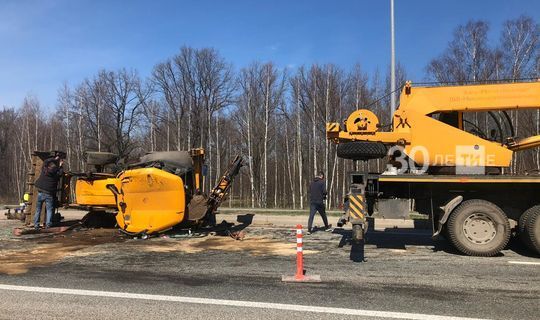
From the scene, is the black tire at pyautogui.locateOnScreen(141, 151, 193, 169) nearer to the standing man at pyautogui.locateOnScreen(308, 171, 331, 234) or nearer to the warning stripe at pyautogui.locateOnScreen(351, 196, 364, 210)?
the standing man at pyautogui.locateOnScreen(308, 171, 331, 234)

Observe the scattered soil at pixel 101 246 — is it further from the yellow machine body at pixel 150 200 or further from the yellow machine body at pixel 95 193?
the yellow machine body at pixel 95 193

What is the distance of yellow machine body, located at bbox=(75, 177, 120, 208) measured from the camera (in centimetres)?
1212

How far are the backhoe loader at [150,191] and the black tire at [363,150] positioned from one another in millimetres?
3784

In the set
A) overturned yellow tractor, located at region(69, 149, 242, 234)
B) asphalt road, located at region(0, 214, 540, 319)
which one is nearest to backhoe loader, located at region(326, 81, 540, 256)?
asphalt road, located at region(0, 214, 540, 319)

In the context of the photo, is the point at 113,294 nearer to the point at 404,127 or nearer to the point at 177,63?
the point at 404,127

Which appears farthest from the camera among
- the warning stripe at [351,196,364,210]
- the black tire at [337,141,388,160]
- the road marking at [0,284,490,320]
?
the black tire at [337,141,388,160]

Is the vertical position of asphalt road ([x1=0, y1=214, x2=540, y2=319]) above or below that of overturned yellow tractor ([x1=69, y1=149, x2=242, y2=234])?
below

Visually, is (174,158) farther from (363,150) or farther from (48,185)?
(363,150)

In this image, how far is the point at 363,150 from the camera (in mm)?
9453

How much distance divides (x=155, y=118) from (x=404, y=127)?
3943cm

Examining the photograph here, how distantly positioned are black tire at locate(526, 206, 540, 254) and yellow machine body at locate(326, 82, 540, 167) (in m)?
1.13

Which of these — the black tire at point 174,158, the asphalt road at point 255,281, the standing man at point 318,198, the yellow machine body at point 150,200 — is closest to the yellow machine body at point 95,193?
the yellow machine body at point 150,200

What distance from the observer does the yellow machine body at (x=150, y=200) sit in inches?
428

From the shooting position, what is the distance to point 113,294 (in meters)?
5.97
